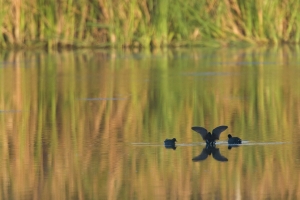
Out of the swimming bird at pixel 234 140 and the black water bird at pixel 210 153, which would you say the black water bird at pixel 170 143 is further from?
the swimming bird at pixel 234 140

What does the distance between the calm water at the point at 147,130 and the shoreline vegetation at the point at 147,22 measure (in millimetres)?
3879

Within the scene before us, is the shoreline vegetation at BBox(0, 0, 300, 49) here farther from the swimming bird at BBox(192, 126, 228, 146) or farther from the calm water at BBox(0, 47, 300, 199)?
the swimming bird at BBox(192, 126, 228, 146)

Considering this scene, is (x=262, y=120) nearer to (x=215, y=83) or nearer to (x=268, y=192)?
(x=268, y=192)

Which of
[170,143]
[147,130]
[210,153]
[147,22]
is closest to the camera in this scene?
[210,153]

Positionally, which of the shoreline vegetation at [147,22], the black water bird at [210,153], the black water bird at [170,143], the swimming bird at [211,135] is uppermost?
the shoreline vegetation at [147,22]

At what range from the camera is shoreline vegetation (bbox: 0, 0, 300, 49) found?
1814 centimetres

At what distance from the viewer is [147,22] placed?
1812 cm

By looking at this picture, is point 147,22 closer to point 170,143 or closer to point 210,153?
point 170,143

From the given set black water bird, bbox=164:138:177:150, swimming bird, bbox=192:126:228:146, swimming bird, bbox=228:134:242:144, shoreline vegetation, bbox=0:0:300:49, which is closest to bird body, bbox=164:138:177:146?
black water bird, bbox=164:138:177:150

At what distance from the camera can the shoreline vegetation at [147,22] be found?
59.5ft

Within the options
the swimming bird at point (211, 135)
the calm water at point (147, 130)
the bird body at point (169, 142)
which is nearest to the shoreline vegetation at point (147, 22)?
the calm water at point (147, 130)

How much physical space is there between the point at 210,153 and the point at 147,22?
39.4ft

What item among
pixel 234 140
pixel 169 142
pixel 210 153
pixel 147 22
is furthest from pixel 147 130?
pixel 147 22

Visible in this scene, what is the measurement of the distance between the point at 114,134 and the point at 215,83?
429cm
